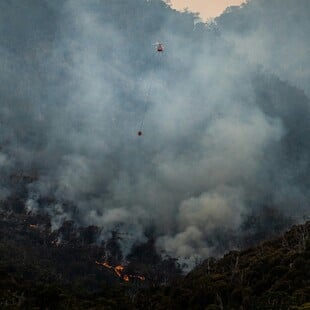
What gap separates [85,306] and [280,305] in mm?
49620

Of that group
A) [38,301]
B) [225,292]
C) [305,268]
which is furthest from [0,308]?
[305,268]

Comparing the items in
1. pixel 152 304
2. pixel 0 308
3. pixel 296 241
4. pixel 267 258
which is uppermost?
pixel 296 241

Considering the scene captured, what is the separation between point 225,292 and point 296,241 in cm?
6374

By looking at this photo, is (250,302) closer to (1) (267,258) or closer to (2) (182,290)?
(2) (182,290)

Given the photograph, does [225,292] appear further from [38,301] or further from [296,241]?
[296,241]

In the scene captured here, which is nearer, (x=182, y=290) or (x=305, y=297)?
(x=305, y=297)

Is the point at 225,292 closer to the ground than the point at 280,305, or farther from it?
farther from it

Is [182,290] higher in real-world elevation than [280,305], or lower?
higher

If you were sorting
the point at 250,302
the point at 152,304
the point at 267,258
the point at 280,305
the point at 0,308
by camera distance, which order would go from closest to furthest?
1. the point at 0,308
2. the point at 280,305
3. the point at 250,302
4. the point at 152,304
5. the point at 267,258

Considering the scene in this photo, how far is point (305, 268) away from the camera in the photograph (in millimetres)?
124000

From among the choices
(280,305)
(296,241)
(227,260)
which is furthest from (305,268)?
(227,260)

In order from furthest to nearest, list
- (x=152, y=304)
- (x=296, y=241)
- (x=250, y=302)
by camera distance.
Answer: (x=296, y=241), (x=152, y=304), (x=250, y=302)

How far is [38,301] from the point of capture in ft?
368

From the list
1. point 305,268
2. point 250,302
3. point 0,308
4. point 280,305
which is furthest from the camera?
point 305,268
